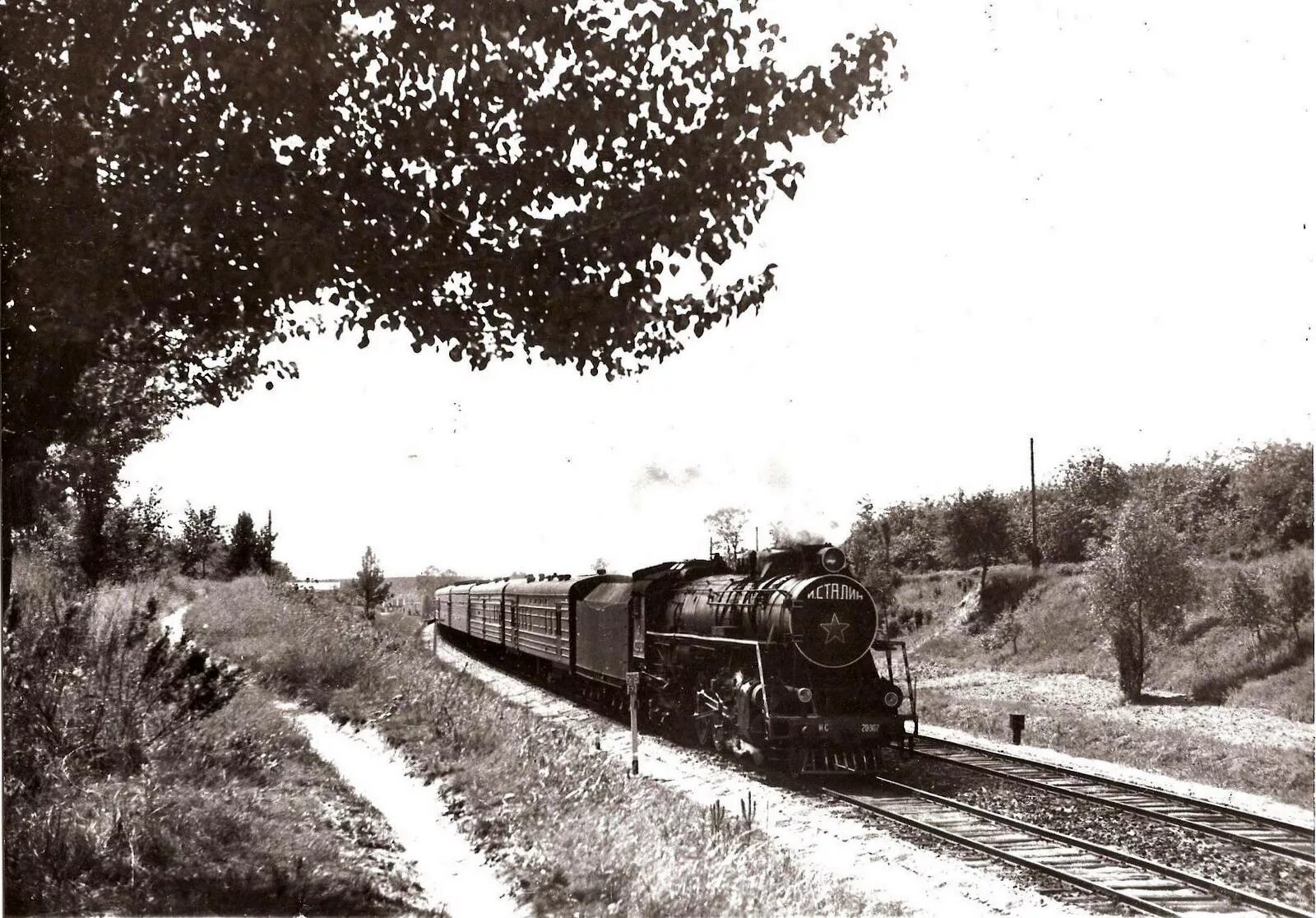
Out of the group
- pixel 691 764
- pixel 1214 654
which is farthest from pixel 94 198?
pixel 1214 654

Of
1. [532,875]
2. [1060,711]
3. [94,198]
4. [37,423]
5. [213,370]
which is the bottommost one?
[1060,711]

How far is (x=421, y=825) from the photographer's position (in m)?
9.49

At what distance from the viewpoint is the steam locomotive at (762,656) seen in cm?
1252

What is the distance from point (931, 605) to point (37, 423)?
136 feet

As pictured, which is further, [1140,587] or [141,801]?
[1140,587]

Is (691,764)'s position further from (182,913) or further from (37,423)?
(37,423)

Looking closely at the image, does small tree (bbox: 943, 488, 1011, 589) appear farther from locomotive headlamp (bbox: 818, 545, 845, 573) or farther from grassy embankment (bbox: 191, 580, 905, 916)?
locomotive headlamp (bbox: 818, 545, 845, 573)

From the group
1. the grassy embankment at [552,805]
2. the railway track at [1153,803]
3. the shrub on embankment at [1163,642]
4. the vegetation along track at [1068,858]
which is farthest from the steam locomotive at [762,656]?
the shrub on embankment at [1163,642]

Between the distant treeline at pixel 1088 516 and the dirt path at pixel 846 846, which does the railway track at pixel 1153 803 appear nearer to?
the dirt path at pixel 846 846

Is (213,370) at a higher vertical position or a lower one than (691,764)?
higher

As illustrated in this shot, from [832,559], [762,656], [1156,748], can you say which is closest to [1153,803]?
[832,559]

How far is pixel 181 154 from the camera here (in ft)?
20.0

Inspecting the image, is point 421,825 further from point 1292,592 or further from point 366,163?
point 1292,592

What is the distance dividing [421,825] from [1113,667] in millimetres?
25673
